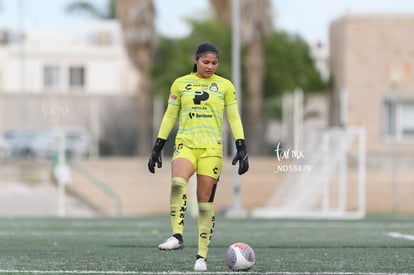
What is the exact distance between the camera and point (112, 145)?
44500 mm

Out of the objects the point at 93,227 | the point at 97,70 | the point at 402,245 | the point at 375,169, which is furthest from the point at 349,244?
the point at 97,70

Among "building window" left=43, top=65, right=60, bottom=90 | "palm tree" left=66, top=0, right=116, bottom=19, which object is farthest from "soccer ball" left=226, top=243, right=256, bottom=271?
"palm tree" left=66, top=0, right=116, bottom=19

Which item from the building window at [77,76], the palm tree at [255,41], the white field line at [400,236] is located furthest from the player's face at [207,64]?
the building window at [77,76]

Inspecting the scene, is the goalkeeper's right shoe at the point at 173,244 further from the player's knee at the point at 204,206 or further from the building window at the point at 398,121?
the building window at the point at 398,121

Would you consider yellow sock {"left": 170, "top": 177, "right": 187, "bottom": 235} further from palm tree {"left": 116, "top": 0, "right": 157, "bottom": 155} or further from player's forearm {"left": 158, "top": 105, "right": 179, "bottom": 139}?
palm tree {"left": 116, "top": 0, "right": 157, "bottom": 155}

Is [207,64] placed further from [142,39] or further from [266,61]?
[266,61]

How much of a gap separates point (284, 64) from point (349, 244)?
3575 cm

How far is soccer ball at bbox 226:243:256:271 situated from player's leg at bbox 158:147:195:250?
828 millimetres

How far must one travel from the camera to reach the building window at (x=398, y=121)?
4022 cm

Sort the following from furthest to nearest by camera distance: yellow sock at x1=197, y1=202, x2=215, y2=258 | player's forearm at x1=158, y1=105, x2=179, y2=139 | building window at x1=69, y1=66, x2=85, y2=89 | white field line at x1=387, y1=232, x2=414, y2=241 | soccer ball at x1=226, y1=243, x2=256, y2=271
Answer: building window at x1=69, y1=66, x2=85, y2=89, white field line at x1=387, y1=232, x2=414, y2=241, player's forearm at x1=158, y1=105, x2=179, y2=139, yellow sock at x1=197, y1=202, x2=215, y2=258, soccer ball at x1=226, y1=243, x2=256, y2=271

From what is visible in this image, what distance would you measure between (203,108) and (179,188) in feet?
2.49

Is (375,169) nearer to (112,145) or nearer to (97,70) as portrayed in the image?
(112,145)

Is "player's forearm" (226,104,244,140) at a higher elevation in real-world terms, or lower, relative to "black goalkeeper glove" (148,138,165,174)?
higher

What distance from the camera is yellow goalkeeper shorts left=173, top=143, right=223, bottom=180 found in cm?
1129
